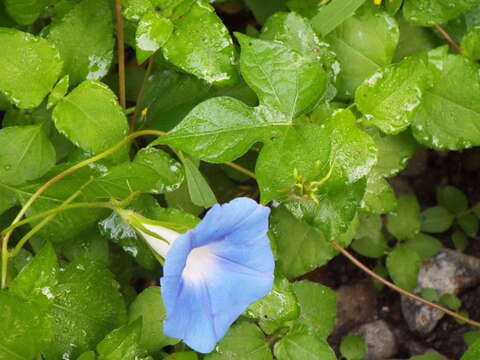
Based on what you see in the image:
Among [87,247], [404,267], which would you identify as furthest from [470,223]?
[87,247]

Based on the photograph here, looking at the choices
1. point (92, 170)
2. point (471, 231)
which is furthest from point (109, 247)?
point (471, 231)

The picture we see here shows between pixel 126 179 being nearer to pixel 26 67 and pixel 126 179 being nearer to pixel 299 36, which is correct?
pixel 26 67

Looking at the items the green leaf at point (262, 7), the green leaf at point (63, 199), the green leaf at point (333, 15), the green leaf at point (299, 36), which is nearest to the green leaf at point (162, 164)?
the green leaf at point (63, 199)

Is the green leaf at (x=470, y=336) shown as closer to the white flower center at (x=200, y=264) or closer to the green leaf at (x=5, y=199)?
the white flower center at (x=200, y=264)

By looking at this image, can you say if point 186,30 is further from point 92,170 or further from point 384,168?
point 384,168

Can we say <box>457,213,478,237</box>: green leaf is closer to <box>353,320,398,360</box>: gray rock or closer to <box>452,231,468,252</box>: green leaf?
<box>452,231,468,252</box>: green leaf

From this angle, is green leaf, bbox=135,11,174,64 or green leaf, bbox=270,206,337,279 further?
green leaf, bbox=270,206,337,279

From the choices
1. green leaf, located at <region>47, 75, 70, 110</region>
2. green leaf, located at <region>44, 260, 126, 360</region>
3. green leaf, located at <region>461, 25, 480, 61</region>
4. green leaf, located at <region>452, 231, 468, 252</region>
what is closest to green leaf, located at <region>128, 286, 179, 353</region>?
green leaf, located at <region>44, 260, 126, 360</region>
